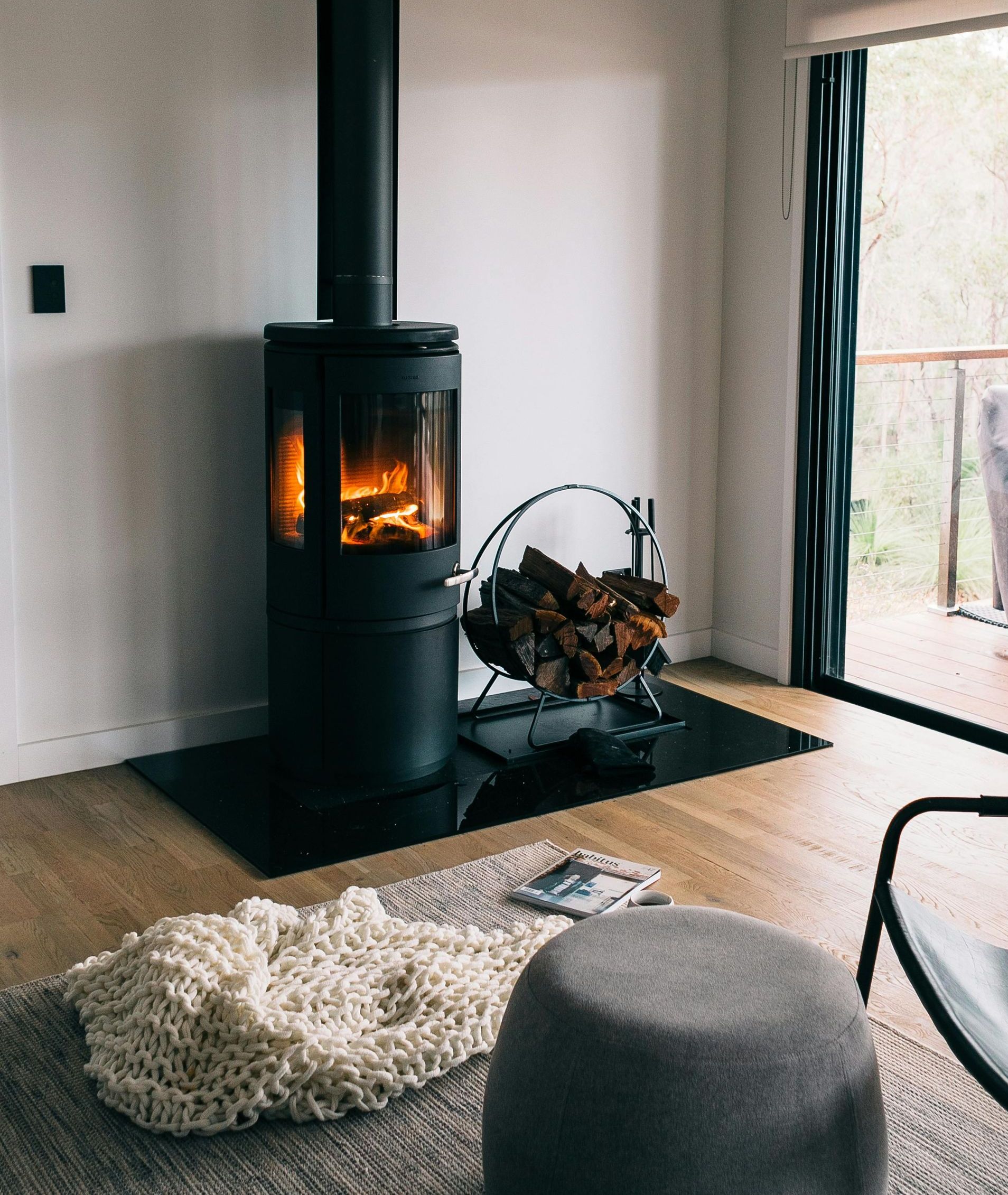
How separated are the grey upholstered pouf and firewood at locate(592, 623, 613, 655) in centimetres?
178

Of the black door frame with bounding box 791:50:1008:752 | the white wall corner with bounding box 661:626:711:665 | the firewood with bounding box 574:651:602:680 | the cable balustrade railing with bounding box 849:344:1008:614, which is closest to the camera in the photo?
the firewood with bounding box 574:651:602:680

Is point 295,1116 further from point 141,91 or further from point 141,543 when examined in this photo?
point 141,91

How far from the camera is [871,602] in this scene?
12.6 feet

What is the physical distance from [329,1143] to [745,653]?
268 centimetres

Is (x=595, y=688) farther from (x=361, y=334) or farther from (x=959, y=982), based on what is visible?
(x=959, y=982)

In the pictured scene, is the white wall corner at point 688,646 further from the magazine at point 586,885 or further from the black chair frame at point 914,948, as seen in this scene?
the black chair frame at point 914,948

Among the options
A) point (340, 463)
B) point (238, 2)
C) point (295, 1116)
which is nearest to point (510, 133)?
point (238, 2)

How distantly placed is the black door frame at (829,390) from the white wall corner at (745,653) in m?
0.10

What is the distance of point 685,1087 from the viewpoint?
144 centimetres

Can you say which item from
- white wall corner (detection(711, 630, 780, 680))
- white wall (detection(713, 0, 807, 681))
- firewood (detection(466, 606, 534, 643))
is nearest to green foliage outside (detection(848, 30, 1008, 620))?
white wall (detection(713, 0, 807, 681))

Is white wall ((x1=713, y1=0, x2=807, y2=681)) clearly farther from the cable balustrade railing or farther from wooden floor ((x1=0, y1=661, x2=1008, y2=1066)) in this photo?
wooden floor ((x1=0, y1=661, x2=1008, y2=1066))

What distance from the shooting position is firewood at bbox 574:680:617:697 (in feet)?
11.0

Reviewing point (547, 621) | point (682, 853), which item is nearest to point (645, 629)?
point (547, 621)

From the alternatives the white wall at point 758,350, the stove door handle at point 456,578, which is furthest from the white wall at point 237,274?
the stove door handle at point 456,578
